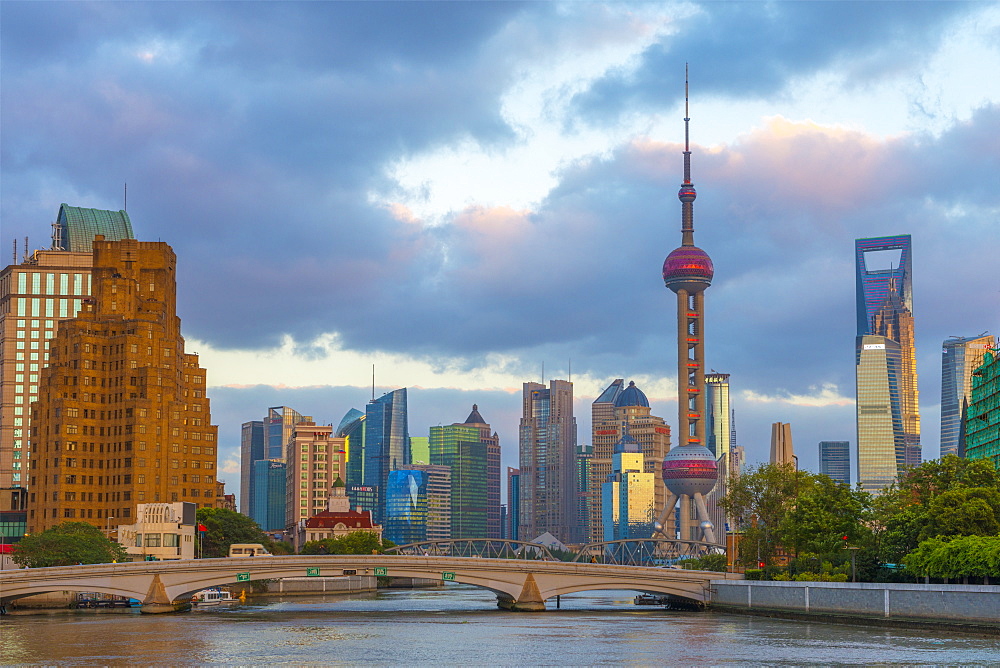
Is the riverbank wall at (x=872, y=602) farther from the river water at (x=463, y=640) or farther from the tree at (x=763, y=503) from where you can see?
the tree at (x=763, y=503)

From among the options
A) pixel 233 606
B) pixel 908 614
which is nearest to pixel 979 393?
pixel 908 614

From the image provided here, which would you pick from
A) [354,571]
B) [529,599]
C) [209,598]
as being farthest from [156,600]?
[529,599]

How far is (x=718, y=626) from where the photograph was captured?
403 ft

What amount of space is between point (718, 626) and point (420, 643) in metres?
30.4

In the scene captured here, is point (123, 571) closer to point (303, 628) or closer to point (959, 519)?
point (303, 628)

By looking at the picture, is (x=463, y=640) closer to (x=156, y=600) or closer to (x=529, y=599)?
(x=529, y=599)

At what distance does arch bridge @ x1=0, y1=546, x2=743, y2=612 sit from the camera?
455 feet

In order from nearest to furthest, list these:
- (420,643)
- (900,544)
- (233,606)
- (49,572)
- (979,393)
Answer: (420,643) → (900,544) → (49,572) → (233,606) → (979,393)

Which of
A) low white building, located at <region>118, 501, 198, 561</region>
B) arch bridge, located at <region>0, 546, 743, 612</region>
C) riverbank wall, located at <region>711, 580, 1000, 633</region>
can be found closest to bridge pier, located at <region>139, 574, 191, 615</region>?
arch bridge, located at <region>0, 546, 743, 612</region>

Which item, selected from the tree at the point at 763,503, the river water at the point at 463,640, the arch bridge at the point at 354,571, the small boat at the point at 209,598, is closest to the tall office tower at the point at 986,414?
the tree at the point at 763,503

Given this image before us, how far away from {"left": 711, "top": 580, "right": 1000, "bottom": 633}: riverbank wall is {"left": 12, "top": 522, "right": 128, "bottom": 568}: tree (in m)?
77.6

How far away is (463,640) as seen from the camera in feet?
360

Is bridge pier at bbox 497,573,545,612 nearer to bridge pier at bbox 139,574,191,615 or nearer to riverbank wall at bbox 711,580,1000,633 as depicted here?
riverbank wall at bbox 711,580,1000,633

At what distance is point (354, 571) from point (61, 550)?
1525 inches
